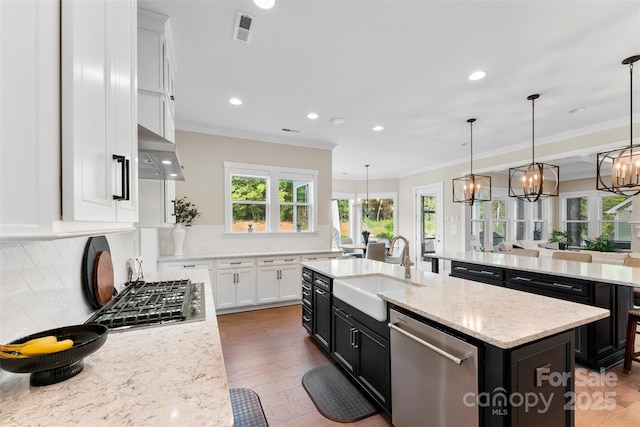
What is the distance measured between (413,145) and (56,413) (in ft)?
19.1

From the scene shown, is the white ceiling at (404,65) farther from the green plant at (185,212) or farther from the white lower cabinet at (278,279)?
the white lower cabinet at (278,279)

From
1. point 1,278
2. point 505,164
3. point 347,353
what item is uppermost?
point 505,164

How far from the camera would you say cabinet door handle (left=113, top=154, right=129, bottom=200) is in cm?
94

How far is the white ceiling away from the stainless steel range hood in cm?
114

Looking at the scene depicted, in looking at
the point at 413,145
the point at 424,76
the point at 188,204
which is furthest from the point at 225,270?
the point at 413,145

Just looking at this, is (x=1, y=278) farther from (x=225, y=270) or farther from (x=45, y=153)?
(x=225, y=270)

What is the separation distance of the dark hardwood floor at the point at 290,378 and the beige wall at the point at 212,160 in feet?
6.05

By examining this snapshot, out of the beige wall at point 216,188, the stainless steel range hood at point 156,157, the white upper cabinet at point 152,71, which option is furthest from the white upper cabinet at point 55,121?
the beige wall at point 216,188

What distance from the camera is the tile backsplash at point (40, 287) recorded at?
0.98 metres

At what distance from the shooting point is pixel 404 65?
2779mm

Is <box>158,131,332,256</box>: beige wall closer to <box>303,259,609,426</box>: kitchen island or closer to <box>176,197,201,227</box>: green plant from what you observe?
<box>176,197,201,227</box>: green plant

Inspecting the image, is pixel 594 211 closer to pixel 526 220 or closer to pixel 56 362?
pixel 526 220

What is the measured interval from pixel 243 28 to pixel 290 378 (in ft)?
9.69

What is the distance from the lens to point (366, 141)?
5453mm
